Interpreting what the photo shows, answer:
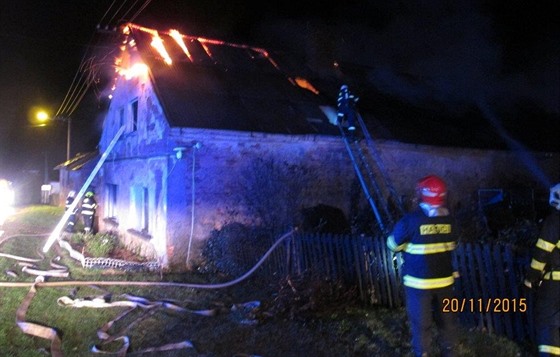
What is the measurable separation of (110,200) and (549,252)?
12.8 meters

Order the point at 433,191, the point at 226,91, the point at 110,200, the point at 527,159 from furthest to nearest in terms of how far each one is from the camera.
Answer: the point at 110,200 → the point at 527,159 → the point at 226,91 → the point at 433,191

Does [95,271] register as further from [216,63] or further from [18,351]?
[216,63]

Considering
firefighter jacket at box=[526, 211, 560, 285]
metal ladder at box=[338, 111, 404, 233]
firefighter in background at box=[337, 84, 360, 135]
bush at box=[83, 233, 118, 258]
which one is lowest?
bush at box=[83, 233, 118, 258]

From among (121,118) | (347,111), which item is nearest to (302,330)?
(347,111)

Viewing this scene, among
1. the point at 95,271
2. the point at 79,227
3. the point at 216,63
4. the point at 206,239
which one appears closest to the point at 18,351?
the point at 95,271

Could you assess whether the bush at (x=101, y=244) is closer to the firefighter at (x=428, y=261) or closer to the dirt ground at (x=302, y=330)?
the dirt ground at (x=302, y=330)

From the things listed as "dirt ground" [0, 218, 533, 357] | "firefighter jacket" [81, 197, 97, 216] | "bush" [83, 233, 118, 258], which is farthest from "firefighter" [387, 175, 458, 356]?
"firefighter jacket" [81, 197, 97, 216]

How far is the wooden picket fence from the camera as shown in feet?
17.5

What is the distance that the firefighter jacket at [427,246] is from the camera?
4.08 m

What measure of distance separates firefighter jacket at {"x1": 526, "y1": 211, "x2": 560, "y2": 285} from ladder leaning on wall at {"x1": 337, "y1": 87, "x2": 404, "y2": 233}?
22.3 feet

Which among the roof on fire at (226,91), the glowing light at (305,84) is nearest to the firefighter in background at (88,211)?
the roof on fire at (226,91)

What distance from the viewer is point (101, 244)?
11.3 m

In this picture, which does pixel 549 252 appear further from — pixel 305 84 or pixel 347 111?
pixel 305 84
